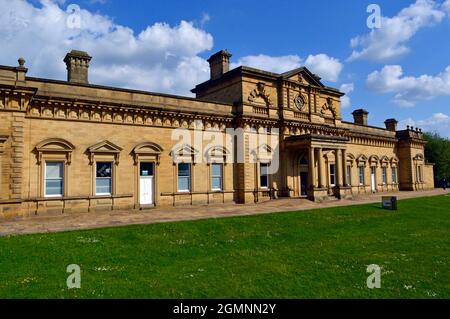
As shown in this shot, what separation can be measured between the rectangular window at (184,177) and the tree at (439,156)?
57.5 meters

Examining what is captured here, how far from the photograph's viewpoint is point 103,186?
2142 centimetres

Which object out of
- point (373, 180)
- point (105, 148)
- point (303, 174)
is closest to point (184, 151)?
point (105, 148)

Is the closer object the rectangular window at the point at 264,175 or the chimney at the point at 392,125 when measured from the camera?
the rectangular window at the point at 264,175

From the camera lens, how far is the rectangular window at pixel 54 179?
19531mm

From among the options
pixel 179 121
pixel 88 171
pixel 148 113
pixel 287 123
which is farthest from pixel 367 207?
pixel 88 171

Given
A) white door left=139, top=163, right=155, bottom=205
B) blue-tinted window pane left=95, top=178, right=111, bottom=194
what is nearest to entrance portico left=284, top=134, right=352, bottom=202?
white door left=139, top=163, right=155, bottom=205

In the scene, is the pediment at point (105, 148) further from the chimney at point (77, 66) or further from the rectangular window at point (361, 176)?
the rectangular window at point (361, 176)

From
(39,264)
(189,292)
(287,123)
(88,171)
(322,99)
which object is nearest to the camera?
(189,292)

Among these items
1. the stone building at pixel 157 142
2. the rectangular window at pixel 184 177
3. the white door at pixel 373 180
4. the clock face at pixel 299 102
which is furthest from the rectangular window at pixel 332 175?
the rectangular window at pixel 184 177

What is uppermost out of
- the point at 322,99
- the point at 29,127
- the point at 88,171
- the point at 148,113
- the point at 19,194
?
the point at 322,99

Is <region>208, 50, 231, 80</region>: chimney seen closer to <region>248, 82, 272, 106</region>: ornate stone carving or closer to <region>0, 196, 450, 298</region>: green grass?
<region>248, 82, 272, 106</region>: ornate stone carving

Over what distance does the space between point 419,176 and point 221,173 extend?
112 ft

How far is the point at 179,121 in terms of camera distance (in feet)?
80.9
